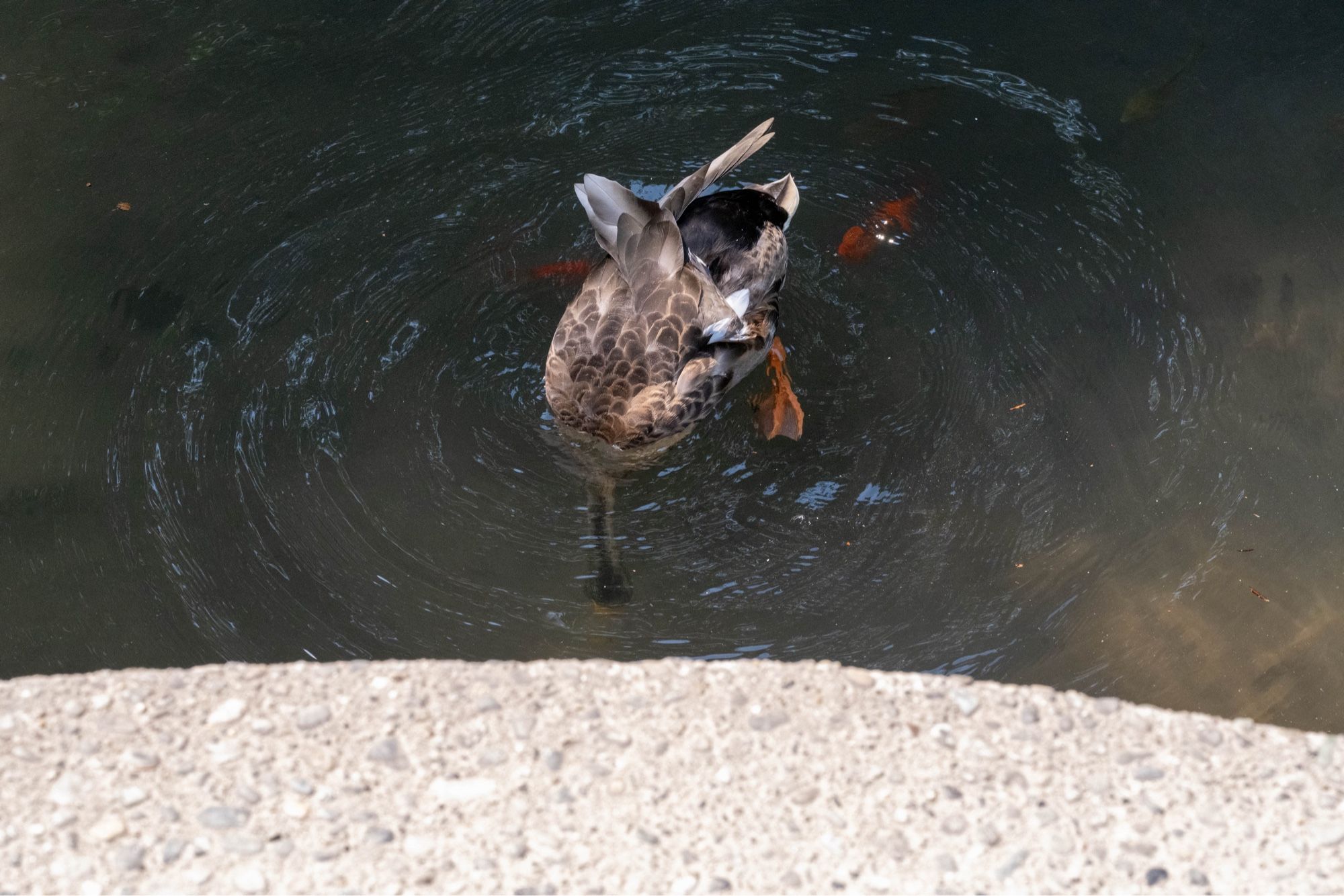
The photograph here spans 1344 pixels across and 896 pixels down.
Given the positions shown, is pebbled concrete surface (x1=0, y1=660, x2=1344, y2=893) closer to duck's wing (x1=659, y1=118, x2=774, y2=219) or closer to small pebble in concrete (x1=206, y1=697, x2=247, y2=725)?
small pebble in concrete (x1=206, y1=697, x2=247, y2=725)

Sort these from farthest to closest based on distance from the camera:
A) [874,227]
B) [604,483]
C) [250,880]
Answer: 1. [874,227]
2. [604,483]
3. [250,880]

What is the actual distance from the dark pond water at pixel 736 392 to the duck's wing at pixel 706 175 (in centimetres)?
60

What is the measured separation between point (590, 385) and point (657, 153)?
1.51m

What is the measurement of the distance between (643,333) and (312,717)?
6.77 feet

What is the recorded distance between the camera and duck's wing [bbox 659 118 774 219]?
4320 millimetres

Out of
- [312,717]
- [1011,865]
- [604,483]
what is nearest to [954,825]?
[1011,865]

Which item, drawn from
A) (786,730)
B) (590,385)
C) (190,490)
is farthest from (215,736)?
(590,385)

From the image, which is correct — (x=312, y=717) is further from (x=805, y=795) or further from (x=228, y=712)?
(x=805, y=795)

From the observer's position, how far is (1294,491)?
415cm

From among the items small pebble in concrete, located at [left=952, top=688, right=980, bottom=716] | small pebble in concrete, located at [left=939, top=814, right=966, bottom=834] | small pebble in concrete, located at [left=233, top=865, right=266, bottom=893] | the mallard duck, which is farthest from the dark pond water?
small pebble in concrete, located at [left=233, top=865, right=266, bottom=893]

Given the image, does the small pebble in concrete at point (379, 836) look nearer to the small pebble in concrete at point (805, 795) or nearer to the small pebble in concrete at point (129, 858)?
the small pebble in concrete at point (129, 858)

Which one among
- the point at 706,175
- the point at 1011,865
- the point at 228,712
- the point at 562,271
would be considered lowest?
the point at 1011,865

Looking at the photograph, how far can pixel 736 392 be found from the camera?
465 cm

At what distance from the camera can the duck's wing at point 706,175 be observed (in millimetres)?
4320
